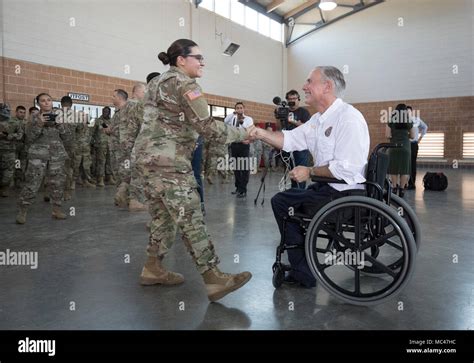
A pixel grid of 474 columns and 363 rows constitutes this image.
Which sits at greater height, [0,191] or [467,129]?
[467,129]

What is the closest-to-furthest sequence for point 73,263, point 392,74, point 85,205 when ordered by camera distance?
point 73,263
point 85,205
point 392,74

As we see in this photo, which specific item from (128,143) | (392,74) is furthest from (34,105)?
(392,74)

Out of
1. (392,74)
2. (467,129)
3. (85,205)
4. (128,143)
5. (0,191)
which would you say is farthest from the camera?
(392,74)

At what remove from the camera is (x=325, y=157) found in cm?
220

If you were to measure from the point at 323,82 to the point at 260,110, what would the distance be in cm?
1260

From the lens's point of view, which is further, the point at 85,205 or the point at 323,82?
the point at 85,205

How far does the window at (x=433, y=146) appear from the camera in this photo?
45.7 feet

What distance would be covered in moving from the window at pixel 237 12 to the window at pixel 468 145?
822 cm

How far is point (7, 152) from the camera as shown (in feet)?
21.6

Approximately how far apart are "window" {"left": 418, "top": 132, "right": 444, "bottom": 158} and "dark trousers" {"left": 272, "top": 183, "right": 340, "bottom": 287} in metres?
13.4

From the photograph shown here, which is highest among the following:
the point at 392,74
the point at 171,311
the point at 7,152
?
the point at 392,74

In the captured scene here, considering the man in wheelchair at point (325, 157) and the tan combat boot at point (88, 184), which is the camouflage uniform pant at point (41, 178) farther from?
the tan combat boot at point (88, 184)

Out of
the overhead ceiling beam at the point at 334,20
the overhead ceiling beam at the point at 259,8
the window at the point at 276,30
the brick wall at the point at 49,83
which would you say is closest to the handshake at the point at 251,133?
the brick wall at the point at 49,83

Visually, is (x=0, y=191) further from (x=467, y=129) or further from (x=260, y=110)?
(x=467, y=129)
